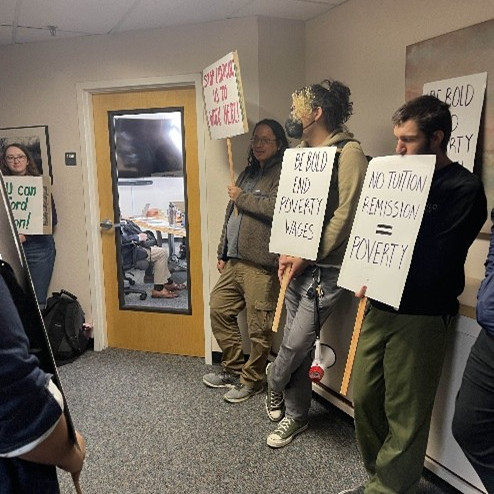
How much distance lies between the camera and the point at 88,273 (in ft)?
10.9

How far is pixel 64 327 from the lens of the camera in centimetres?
316

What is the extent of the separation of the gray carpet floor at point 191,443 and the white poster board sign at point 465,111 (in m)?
1.29

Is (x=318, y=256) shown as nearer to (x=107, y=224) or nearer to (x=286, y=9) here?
(x=286, y=9)

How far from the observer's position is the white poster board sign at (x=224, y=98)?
2.33m

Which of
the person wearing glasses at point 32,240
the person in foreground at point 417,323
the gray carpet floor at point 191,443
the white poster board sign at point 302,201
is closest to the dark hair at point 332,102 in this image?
the white poster board sign at point 302,201

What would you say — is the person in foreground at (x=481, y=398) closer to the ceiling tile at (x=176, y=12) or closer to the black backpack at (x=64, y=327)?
the ceiling tile at (x=176, y=12)

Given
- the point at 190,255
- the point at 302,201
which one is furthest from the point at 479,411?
the point at 190,255

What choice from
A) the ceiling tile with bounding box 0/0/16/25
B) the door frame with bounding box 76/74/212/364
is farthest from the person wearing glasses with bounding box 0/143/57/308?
the ceiling tile with bounding box 0/0/16/25

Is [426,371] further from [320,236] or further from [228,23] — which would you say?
[228,23]

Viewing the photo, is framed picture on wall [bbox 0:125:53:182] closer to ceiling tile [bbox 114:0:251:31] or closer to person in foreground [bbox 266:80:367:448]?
ceiling tile [bbox 114:0:251:31]

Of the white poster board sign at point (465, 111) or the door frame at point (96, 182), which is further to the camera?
the door frame at point (96, 182)

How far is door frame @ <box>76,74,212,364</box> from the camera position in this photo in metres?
2.93

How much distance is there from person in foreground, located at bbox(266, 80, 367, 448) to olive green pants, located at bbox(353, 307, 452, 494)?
1.18 feet

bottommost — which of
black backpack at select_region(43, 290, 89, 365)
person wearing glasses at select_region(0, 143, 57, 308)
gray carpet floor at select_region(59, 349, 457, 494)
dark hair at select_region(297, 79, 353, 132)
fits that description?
gray carpet floor at select_region(59, 349, 457, 494)
